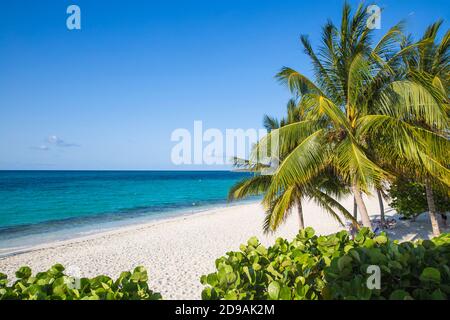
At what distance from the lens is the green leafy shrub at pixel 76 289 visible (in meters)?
1.83

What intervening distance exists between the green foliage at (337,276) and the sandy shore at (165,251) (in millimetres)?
5612

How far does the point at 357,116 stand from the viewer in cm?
648

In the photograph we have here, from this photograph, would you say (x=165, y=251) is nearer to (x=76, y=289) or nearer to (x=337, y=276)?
(x=76, y=289)

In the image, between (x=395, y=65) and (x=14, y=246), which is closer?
(x=395, y=65)

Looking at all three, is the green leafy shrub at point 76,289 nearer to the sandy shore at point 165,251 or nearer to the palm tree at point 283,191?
the sandy shore at point 165,251

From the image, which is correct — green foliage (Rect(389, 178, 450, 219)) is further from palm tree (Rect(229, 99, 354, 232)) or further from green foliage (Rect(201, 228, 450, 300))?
green foliage (Rect(201, 228, 450, 300))

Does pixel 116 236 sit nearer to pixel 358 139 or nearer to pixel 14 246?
pixel 14 246

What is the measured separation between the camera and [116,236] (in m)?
15.9

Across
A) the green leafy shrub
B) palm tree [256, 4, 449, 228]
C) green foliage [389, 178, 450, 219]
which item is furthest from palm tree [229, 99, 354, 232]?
the green leafy shrub

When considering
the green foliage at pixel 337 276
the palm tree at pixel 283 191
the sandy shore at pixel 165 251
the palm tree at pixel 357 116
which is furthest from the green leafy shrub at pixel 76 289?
the palm tree at pixel 283 191

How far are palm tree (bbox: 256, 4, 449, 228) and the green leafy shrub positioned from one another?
4.24 m

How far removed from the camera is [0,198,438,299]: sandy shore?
887 centimetres

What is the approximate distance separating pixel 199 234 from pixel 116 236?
491cm
